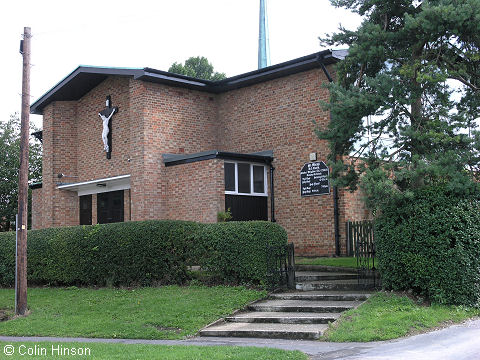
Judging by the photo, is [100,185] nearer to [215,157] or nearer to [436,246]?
[215,157]

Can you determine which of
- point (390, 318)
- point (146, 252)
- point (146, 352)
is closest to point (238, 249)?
point (146, 252)

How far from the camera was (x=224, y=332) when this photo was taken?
1111 centimetres

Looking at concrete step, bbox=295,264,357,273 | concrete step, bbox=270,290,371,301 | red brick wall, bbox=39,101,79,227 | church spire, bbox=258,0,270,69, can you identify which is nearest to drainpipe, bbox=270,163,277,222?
concrete step, bbox=295,264,357,273

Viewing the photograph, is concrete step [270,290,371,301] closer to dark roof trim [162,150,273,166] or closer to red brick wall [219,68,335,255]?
red brick wall [219,68,335,255]

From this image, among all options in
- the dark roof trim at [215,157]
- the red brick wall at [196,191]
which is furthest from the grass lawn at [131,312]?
the dark roof trim at [215,157]

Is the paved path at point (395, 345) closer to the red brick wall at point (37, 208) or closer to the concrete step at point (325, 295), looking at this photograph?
the concrete step at point (325, 295)

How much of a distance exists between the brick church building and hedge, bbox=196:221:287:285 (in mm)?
3205

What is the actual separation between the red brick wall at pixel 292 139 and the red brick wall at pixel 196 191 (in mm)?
2192

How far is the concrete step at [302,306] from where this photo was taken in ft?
39.0

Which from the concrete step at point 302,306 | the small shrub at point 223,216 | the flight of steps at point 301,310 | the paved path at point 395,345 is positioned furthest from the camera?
the small shrub at point 223,216

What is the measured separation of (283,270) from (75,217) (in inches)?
462

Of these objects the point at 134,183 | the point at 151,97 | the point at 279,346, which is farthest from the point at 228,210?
the point at 279,346

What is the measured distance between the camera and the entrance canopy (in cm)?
2079

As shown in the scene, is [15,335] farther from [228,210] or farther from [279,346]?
[228,210]
